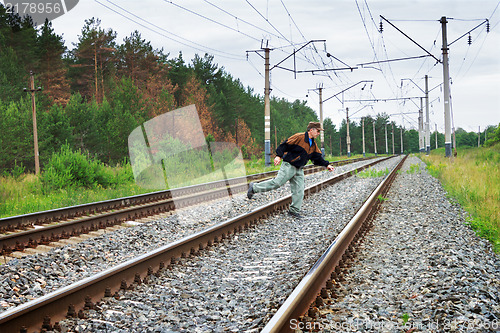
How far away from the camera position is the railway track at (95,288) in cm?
339

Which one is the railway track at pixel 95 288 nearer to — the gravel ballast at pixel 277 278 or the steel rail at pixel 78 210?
the gravel ballast at pixel 277 278

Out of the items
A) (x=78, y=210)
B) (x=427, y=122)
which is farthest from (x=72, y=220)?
(x=427, y=122)

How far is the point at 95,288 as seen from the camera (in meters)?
4.15

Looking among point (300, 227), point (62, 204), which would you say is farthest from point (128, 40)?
point (300, 227)

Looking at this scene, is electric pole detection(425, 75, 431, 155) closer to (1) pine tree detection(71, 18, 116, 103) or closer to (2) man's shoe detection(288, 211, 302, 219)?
(1) pine tree detection(71, 18, 116, 103)

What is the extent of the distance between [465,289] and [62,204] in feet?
32.0

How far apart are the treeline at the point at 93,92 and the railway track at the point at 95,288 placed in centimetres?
1305

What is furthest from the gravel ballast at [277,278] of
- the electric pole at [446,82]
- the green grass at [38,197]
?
the electric pole at [446,82]

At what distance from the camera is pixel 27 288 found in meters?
4.67

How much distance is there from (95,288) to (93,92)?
A: 4347 centimetres

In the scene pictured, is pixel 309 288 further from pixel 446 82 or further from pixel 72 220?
pixel 446 82

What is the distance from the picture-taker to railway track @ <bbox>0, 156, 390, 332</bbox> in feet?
11.1

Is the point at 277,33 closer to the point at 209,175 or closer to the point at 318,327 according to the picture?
the point at 209,175

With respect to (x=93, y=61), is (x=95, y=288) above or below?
below
